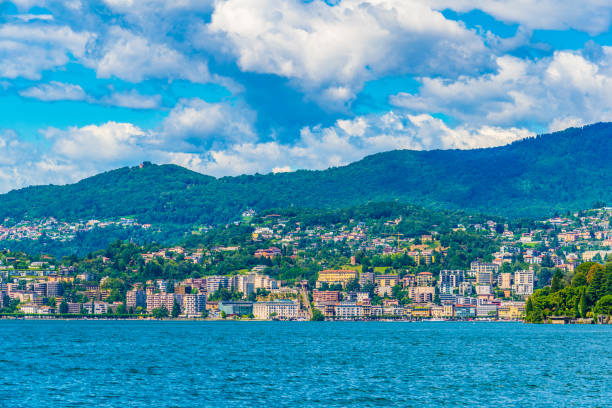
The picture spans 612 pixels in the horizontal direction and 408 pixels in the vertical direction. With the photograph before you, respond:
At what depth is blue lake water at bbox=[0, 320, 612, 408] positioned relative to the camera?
160 feet

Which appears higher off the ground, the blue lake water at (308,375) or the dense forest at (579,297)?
the dense forest at (579,297)

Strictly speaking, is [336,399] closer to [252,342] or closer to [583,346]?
[583,346]

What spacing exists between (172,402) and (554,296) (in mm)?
110968

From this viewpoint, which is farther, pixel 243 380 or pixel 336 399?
pixel 243 380

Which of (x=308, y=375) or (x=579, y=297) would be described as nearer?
(x=308, y=375)

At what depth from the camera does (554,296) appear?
14975 centimetres

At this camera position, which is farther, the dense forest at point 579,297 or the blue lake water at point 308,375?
the dense forest at point 579,297

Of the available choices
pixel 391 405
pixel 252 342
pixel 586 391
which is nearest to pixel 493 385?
pixel 586 391

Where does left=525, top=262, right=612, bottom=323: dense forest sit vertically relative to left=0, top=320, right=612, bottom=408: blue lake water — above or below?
above

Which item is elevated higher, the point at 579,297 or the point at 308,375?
the point at 579,297

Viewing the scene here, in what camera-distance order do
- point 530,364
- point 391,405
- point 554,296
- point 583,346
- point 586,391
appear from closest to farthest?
point 391,405
point 586,391
point 530,364
point 583,346
point 554,296

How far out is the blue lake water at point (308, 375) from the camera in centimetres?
4891

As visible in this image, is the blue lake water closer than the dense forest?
Yes

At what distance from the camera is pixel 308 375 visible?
6094 cm
